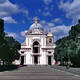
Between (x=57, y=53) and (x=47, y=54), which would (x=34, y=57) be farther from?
(x=57, y=53)

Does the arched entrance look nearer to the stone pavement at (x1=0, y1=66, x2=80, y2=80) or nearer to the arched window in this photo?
the arched window

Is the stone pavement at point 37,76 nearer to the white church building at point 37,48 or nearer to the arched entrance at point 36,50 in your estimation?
the white church building at point 37,48

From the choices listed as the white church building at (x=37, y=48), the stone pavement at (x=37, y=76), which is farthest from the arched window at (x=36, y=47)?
the stone pavement at (x=37, y=76)

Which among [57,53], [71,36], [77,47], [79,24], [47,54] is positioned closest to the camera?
[77,47]

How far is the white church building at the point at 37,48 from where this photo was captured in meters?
122

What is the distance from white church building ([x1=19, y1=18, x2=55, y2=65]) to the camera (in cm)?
12250

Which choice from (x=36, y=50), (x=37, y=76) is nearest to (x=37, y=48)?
(x=36, y=50)

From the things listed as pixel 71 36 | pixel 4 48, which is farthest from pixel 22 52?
pixel 4 48

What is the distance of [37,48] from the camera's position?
12862 centimetres

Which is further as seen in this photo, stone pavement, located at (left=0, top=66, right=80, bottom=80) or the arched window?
the arched window

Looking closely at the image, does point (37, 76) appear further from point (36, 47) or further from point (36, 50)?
point (36, 50)

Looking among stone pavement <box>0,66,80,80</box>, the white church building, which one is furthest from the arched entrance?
stone pavement <box>0,66,80,80</box>

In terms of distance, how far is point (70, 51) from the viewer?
58000 millimetres

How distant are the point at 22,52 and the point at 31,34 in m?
11.7
